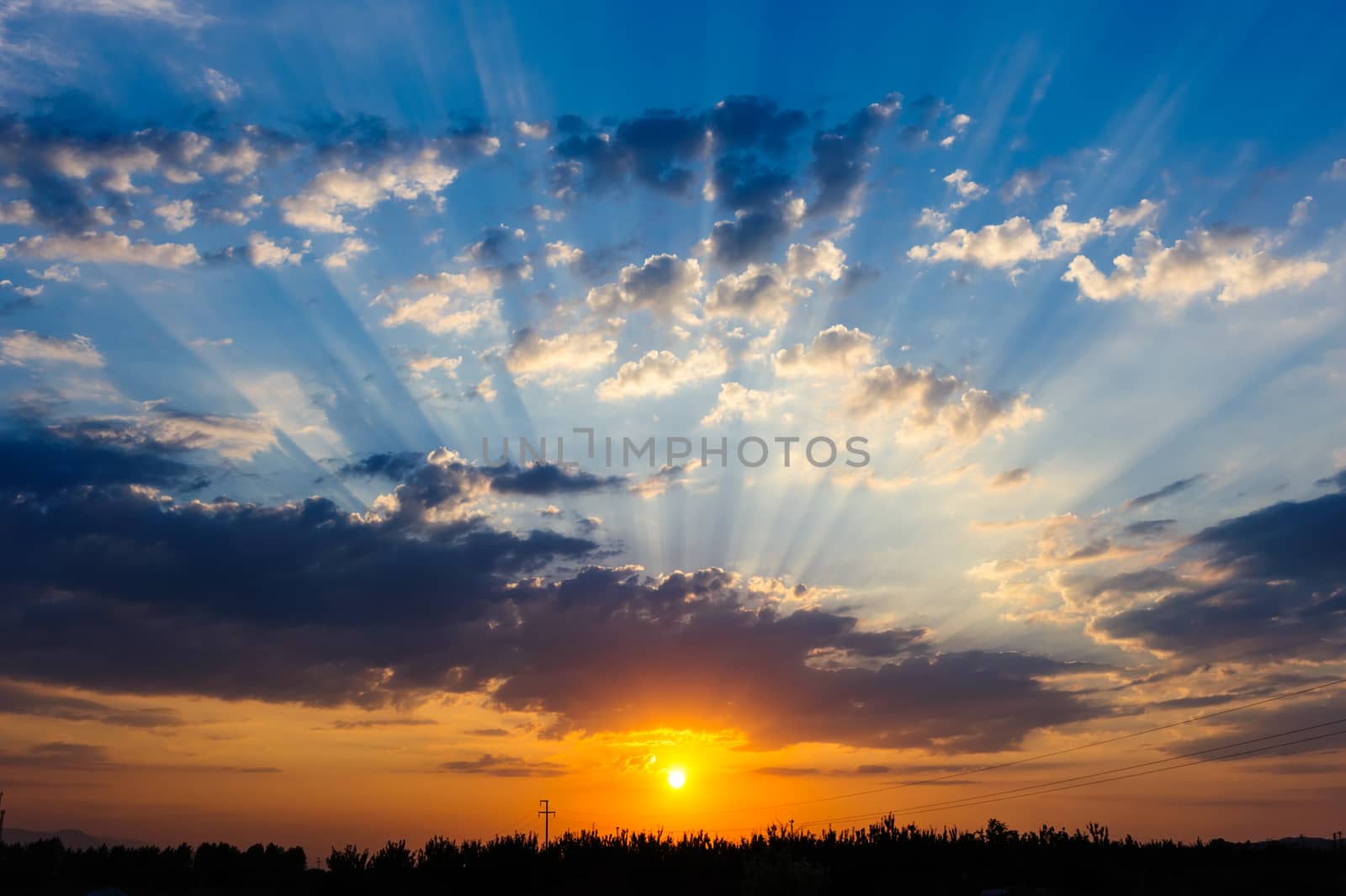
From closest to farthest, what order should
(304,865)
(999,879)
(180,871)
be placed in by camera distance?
1. (999,879)
2. (180,871)
3. (304,865)

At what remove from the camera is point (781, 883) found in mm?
30344

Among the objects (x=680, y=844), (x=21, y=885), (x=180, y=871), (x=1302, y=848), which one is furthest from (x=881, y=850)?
(x=21, y=885)

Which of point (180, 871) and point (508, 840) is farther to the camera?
point (180, 871)

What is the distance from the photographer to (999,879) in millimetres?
41656

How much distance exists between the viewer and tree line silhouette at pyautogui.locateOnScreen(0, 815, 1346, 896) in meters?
40.1

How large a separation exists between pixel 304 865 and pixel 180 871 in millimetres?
7016

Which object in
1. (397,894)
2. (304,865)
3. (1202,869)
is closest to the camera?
(397,894)

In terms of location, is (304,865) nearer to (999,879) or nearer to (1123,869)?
(999,879)

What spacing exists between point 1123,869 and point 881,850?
11.4m

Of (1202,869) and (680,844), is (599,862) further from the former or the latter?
(1202,869)

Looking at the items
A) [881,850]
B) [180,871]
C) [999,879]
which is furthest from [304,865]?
[999,879]

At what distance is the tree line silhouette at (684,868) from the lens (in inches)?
1580

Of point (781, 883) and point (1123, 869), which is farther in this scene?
point (1123, 869)

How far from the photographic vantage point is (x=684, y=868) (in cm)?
4072
